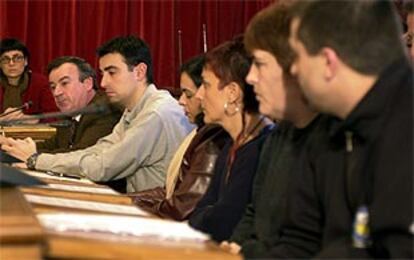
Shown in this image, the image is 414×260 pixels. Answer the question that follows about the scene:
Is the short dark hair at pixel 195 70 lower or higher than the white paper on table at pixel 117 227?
higher

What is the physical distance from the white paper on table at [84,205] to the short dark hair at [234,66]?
1.82ft

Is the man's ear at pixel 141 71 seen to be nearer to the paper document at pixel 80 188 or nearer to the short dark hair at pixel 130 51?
the short dark hair at pixel 130 51

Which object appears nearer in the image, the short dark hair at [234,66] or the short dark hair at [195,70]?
the short dark hair at [234,66]

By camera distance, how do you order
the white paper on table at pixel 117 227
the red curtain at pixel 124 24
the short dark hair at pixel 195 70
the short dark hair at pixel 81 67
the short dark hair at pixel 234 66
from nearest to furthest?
the white paper on table at pixel 117 227
the short dark hair at pixel 234 66
the short dark hair at pixel 195 70
the short dark hair at pixel 81 67
the red curtain at pixel 124 24

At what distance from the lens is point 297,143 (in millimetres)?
1824

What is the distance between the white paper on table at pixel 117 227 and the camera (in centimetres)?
129

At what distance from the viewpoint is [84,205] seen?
1763 millimetres

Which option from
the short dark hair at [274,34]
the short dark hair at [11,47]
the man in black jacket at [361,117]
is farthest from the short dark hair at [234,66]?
the short dark hair at [11,47]

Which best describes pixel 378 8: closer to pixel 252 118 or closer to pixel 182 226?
pixel 182 226

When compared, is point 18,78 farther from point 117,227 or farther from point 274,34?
point 117,227

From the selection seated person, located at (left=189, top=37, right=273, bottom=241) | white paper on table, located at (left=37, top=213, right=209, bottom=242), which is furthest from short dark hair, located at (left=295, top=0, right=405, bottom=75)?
seated person, located at (left=189, top=37, right=273, bottom=241)

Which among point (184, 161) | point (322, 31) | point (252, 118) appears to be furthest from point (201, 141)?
point (322, 31)

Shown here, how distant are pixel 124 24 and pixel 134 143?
3.27 metres

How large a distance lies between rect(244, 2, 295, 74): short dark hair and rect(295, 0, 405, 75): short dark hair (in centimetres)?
39
